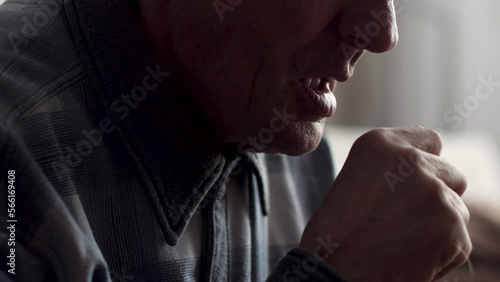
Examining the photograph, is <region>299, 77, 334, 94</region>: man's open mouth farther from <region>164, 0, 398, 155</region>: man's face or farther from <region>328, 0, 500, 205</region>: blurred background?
<region>328, 0, 500, 205</region>: blurred background

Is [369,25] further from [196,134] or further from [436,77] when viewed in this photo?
[436,77]

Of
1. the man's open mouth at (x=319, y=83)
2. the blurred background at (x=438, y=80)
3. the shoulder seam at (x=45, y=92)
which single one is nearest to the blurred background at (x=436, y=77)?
the blurred background at (x=438, y=80)

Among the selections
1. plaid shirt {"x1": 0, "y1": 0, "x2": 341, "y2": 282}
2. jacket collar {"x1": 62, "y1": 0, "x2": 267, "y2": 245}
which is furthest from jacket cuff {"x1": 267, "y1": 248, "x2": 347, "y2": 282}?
jacket collar {"x1": 62, "y1": 0, "x2": 267, "y2": 245}

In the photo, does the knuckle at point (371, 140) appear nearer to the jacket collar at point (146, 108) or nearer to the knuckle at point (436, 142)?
the knuckle at point (436, 142)

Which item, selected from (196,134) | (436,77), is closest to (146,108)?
(196,134)

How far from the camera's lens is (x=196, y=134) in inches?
30.2

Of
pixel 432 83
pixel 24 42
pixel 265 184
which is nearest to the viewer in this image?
pixel 24 42

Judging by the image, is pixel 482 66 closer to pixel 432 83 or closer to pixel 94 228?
pixel 432 83

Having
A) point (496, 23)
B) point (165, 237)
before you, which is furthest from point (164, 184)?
point (496, 23)

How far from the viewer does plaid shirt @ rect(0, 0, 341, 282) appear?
611mm

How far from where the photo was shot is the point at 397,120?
8.34 feet

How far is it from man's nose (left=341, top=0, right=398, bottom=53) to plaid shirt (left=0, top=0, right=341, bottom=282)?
11 centimetres

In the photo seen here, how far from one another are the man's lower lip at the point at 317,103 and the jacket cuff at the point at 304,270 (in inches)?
6.4

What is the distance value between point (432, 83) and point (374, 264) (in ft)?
6.29
